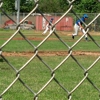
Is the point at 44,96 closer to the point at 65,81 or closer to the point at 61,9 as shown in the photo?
the point at 65,81

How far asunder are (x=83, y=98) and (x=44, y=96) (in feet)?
1.91

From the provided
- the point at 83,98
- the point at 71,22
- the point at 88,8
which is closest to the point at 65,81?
the point at 83,98

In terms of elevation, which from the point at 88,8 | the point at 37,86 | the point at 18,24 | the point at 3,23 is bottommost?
the point at 88,8

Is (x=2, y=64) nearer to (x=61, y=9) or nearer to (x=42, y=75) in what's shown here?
(x=42, y=75)

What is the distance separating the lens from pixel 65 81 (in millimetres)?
7453

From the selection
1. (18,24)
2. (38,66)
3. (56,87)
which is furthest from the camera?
(38,66)

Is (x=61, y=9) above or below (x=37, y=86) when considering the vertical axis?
below

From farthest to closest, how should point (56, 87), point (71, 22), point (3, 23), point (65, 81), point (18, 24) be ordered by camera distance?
point (3, 23)
point (71, 22)
point (65, 81)
point (56, 87)
point (18, 24)

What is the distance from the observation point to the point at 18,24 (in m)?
2.59

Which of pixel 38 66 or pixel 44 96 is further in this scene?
pixel 38 66

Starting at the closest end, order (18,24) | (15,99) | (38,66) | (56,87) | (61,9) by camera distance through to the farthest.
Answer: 1. (18,24)
2. (15,99)
3. (56,87)
4. (38,66)
5. (61,9)

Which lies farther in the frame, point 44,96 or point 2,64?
point 2,64

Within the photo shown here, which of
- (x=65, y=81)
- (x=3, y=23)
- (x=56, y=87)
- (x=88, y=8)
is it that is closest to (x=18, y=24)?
(x=56, y=87)

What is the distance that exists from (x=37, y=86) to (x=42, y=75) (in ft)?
4.88
